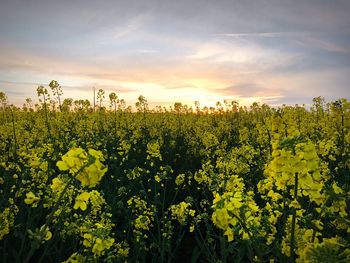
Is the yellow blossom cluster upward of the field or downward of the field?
upward

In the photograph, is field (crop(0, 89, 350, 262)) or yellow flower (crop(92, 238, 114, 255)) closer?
field (crop(0, 89, 350, 262))

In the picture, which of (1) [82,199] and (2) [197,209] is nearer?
(1) [82,199]

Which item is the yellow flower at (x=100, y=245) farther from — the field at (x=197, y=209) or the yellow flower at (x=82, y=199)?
the yellow flower at (x=82, y=199)

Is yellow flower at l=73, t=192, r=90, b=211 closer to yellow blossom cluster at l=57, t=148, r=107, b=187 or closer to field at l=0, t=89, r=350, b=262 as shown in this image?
field at l=0, t=89, r=350, b=262

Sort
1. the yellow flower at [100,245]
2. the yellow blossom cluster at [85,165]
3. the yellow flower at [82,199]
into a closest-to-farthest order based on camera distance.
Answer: the yellow blossom cluster at [85,165], the yellow flower at [82,199], the yellow flower at [100,245]

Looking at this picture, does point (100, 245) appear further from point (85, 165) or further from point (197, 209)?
point (197, 209)

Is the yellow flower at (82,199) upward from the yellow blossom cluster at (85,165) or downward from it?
downward

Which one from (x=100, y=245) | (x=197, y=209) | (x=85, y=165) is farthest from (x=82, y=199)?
(x=197, y=209)

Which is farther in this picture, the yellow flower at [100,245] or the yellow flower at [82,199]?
the yellow flower at [100,245]

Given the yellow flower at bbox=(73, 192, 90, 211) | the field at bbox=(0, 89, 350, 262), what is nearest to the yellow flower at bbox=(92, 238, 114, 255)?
the field at bbox=(0, 89, 350, 262)

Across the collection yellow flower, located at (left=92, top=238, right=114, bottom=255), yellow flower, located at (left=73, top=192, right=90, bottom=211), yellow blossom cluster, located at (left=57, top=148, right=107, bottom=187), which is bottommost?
yellow flower, located at (left=92, top=238, right=114, bottom=255)

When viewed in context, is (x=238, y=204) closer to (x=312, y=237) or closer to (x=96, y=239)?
(x=312, y=237)

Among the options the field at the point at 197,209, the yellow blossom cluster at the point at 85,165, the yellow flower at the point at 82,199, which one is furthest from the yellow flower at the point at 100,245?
the yellow blossom cluster at the point at 85,165

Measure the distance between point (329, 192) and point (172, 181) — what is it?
14.5 ft
